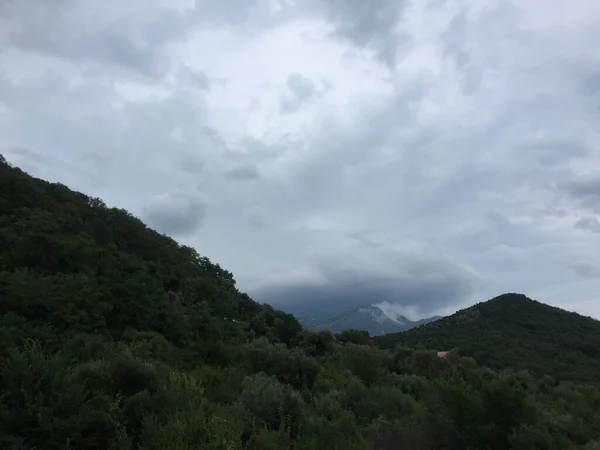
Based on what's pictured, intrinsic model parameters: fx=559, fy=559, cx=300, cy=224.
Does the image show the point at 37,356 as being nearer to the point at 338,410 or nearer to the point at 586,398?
the point at 338,410

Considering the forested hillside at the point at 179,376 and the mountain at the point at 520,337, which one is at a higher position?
the mountain at the point at 520,337

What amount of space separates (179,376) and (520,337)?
54351 millimetres

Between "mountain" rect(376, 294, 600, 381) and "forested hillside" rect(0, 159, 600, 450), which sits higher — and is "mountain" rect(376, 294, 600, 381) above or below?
above

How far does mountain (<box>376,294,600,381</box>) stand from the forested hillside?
1288cm

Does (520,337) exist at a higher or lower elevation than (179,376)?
higher

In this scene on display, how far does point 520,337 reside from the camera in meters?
61.9

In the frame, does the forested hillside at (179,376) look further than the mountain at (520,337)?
No

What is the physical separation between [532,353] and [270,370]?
3660 centimetres

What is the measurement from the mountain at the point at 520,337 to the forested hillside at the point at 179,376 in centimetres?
1288

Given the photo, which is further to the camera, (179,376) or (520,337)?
(520,337)

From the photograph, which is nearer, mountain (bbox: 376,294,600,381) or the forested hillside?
the forested hillside

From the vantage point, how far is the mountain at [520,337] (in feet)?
167

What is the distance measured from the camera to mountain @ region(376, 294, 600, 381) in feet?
167

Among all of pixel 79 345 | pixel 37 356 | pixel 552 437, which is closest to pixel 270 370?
pixel 79 345
